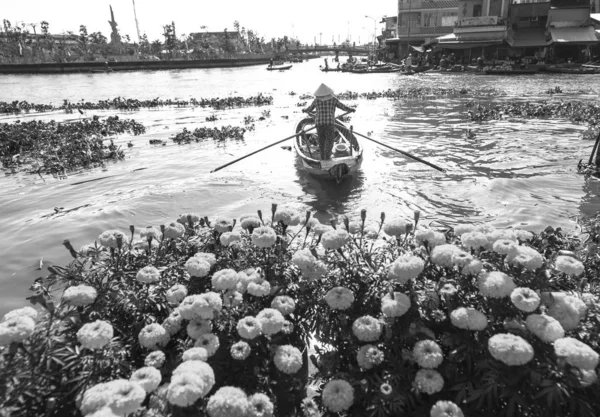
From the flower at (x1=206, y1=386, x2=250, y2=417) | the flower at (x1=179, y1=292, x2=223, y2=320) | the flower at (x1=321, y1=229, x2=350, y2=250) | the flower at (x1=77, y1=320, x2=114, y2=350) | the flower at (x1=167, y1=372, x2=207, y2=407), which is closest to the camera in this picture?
the flower at (x1=167, y1=372, x2=207, y2=407)

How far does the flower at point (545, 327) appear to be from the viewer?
2.42 m

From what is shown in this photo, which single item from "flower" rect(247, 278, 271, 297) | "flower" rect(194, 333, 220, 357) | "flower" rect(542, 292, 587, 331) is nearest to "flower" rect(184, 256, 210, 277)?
"flower" rect(247, 278, 271, 297)

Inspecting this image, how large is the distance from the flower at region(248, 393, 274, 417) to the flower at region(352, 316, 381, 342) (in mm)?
830

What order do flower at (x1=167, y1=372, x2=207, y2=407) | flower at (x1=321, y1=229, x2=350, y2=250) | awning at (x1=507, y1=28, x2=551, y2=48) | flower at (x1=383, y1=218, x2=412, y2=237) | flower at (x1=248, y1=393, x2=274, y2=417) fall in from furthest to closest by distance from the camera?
awning at (x1=507, y1=28, x2=551, y2=48) → flower at (x1=383, y1=218, x2=412, y2=237) → flower at (x1=321, y1=229, x2=350, y2=250) → flower at (x1=248, y1=393, x2=274, y2=417) → flower at (x1=167, y1=372, x2=207, y2=407)

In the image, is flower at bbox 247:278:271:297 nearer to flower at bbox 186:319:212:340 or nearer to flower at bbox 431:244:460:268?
flower at bbox 186:319:212:340

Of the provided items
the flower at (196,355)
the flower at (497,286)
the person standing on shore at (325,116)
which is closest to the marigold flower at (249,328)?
the flower at (196,355)

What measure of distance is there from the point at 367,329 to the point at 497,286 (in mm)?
995

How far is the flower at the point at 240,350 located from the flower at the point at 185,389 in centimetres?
40

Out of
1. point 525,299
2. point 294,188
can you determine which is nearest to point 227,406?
point 525,299

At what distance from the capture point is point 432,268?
3.32 metres

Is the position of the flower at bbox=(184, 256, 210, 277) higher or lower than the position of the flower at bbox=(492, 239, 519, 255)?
lower

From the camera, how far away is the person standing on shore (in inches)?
432

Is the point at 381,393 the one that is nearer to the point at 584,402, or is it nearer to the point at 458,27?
the point at 584,402

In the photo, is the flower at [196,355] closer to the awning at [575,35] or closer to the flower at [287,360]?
the flower at [287,360]
